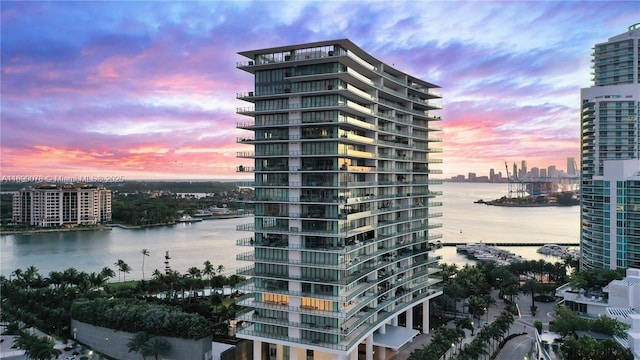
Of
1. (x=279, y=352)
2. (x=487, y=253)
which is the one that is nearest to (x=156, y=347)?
(x=279, y=352)

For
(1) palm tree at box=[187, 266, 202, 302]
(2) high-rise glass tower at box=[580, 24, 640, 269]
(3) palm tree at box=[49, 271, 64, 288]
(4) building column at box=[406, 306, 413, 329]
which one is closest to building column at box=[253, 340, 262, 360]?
(4) building column at box=[406, 306, 413, 329]

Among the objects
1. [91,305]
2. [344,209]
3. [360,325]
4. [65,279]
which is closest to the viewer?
[344,209]

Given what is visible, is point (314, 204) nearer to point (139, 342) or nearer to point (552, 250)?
point (139, 342)

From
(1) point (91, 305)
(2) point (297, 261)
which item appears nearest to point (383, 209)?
(2) point (297, 261)

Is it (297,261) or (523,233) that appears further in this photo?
(523,233)

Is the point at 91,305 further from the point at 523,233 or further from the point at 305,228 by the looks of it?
the point at 523,233

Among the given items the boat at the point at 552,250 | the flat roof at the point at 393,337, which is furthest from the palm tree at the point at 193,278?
the boat at the point at 552,250
